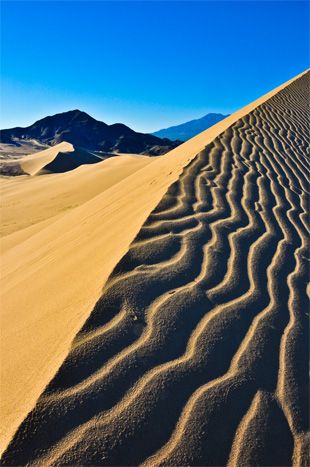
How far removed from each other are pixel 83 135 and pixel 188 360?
79964 millimetres

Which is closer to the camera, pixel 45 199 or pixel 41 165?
pixel 45 199

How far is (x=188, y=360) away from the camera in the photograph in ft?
6.57

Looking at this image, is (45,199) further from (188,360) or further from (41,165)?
(41,165)

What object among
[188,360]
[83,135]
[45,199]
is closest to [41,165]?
[45,199]

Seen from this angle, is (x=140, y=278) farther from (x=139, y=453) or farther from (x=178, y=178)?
(x=178, y=178)

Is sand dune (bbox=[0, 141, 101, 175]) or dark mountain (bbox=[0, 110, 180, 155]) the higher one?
dark mountain (bbox=[0, 110, 180, 155])

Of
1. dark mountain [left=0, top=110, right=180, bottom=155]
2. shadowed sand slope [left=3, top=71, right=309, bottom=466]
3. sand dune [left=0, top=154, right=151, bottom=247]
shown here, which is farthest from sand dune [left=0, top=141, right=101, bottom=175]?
dark mountain [left=0, top=110, right=180, bottom=155]

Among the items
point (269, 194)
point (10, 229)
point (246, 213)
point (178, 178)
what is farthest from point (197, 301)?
point (10, 229)

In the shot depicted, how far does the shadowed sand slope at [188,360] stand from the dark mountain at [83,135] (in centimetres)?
6240

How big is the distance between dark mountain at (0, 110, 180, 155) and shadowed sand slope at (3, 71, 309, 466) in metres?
62.4

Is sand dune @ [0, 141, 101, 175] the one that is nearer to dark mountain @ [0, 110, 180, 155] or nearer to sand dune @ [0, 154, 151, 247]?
sand dune @ [0, 154, 151, 247]

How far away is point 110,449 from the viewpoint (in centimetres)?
157

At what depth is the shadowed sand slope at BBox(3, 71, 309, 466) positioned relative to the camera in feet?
5.30

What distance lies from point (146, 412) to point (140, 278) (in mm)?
912
